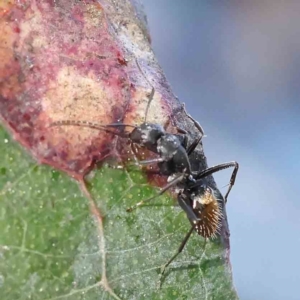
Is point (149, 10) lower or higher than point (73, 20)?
higher

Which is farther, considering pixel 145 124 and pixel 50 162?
pixel 145 124

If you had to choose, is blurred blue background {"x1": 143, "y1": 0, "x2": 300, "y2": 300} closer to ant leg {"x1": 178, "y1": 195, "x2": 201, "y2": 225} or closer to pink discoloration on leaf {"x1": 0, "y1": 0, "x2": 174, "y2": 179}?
ant leg {"x1": 178, "y1": 195, "x2": 201, "y2": 225}

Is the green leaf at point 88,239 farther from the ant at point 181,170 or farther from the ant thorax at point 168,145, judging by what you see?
the ant thorax at point 168,145

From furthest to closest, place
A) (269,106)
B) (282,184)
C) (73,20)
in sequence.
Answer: (269,106)
(282,184)
(73,20)

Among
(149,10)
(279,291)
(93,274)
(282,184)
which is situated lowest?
(93,274)

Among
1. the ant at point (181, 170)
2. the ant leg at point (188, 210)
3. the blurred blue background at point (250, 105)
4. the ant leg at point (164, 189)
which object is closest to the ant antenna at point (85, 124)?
the ant at point (181, 170)

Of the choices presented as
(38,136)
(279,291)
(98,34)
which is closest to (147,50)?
(98,34)

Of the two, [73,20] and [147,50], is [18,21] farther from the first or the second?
[147,50]
